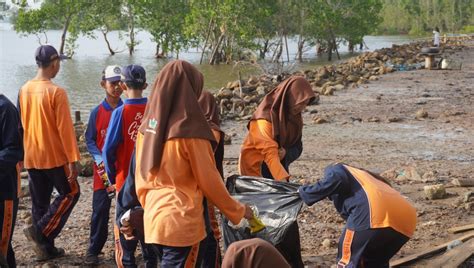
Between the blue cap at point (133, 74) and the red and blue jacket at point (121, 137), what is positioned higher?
the blue cap at point (133, 74)

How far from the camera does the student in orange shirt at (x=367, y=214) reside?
13.5 feet

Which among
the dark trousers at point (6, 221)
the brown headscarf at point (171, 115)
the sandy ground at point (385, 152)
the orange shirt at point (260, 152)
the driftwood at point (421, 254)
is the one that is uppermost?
the brown headscarf at point (171, 115)

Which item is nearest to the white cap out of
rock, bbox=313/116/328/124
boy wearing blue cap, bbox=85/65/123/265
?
boy wearing blue cap, bbox=85/65/123/265

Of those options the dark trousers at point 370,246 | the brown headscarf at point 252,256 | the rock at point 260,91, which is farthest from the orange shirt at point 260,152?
the rock at point 260,91

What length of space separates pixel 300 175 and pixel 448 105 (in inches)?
309

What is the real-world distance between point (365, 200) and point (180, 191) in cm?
122

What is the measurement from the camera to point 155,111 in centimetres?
351

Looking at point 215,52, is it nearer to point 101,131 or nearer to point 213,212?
point 101,131

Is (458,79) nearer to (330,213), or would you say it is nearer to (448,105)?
(448,105)

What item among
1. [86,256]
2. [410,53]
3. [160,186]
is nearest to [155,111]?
[160,186]

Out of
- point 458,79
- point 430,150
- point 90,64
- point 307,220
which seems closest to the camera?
point 307,220

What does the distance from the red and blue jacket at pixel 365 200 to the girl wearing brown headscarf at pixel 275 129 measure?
994 millimetres

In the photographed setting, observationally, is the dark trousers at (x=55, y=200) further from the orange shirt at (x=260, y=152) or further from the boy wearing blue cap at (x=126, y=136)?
the orange shirt at (x=260, y=152)

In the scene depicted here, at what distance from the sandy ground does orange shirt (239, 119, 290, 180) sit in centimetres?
86
